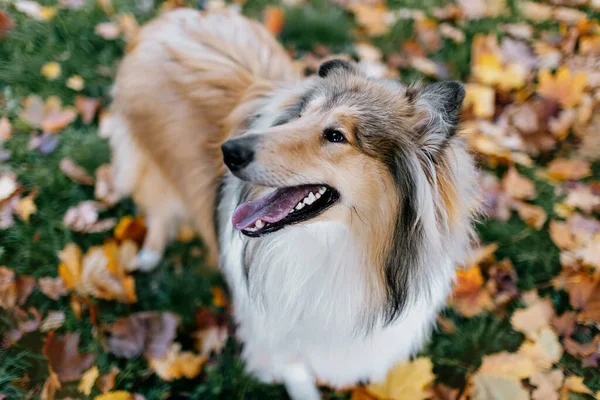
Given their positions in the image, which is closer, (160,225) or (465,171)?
(465,171)

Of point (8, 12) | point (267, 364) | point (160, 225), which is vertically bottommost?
point (267, 364)

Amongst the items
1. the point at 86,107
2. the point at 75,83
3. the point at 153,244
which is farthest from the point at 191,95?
the point at 75,83

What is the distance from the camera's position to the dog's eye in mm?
1523

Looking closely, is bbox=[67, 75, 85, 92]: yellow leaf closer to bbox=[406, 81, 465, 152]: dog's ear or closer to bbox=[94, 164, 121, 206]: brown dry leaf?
bbox=[94, 164, 121, 206]: brown dry leaf

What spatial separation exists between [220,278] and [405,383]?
3.59 ft

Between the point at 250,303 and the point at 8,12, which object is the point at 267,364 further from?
the point at 8,12

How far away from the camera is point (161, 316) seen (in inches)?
92.0

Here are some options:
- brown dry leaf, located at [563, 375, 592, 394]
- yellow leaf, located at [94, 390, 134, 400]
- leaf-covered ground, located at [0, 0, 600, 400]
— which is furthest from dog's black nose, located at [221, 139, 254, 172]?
brown dry leaf, located at [563, 375, 592, 394]

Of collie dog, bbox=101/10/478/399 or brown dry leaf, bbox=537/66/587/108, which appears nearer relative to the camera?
collie dog, bbox=101/10/478/399

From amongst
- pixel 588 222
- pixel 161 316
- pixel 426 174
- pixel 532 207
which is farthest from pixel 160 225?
pixel 588 222

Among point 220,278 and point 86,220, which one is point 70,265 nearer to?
point 86,220

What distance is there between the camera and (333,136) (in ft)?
5.02

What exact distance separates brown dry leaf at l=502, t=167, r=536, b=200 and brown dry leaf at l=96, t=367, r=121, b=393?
241 centimetres

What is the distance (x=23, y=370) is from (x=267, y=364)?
1.13 meters
